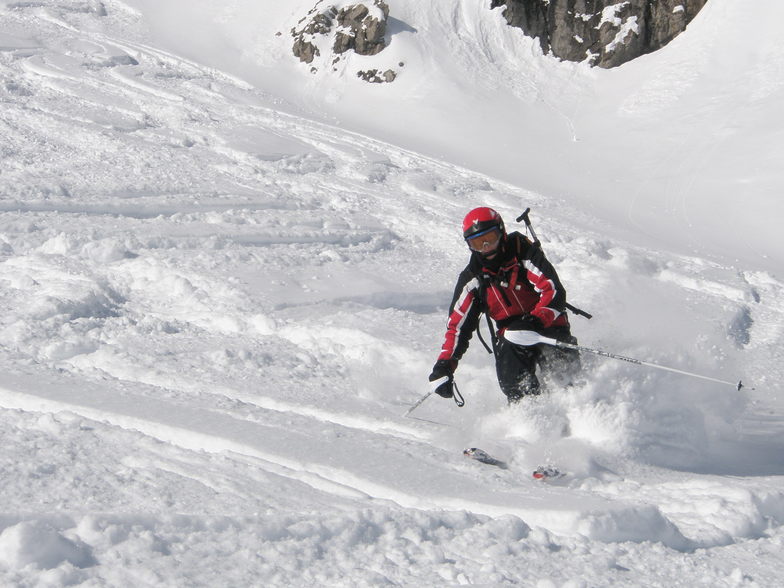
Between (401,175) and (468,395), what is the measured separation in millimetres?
8026

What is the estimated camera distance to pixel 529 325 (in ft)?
18.6

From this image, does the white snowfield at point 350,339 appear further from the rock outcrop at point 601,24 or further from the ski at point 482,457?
the rock outcrop at point 601,24

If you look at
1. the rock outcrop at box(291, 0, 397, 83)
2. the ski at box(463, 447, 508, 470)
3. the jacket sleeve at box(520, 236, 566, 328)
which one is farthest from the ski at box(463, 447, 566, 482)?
the rock outcrop at box(291, 0, 397, 83)

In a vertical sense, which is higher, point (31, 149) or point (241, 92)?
point (241, 92)

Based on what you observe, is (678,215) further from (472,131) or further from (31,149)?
(31,149)

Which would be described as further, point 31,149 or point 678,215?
point 678,215

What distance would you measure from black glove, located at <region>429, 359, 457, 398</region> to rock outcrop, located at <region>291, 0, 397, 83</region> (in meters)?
17.9

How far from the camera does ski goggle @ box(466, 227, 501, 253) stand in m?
5.43

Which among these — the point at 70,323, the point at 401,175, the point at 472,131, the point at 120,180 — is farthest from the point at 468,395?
the point at 472,131

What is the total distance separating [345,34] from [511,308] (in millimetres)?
19324

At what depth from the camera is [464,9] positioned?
82.0 feet

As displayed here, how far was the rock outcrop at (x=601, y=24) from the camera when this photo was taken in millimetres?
23875

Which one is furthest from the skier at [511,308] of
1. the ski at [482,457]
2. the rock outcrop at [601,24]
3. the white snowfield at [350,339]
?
the rock outcrop at [601,24]

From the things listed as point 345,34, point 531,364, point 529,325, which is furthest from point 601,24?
point 531,364
